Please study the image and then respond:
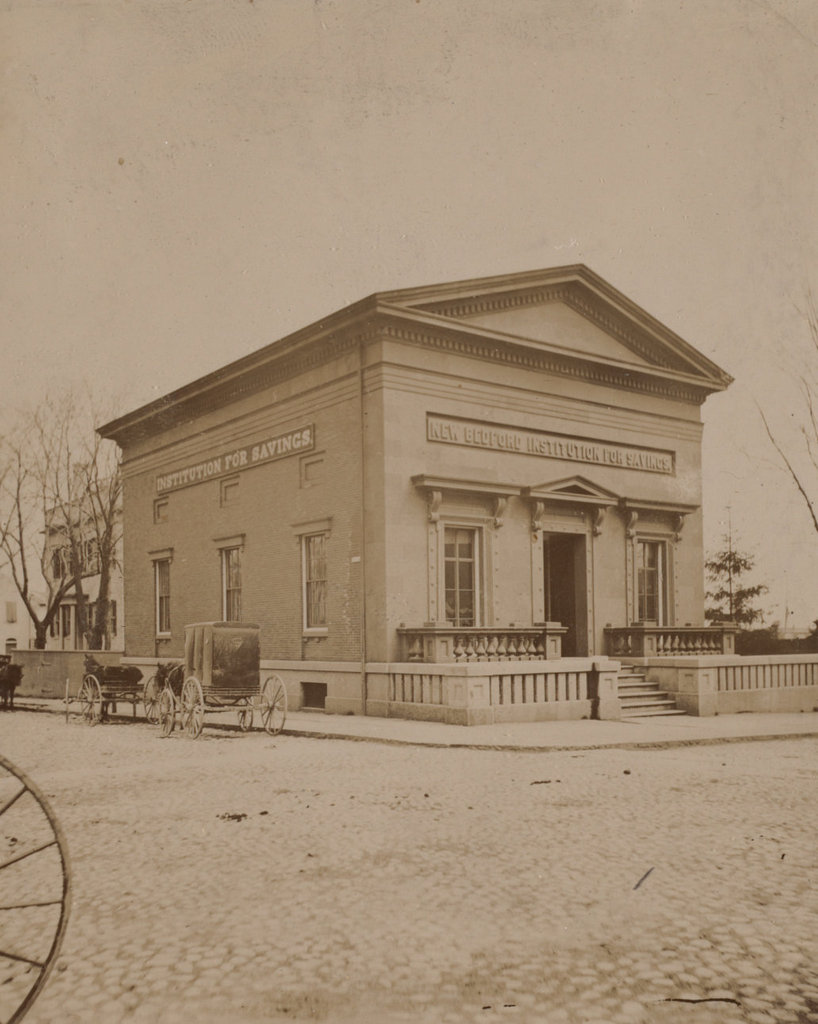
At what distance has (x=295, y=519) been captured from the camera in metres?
21.1

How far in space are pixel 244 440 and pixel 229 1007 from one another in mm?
19460

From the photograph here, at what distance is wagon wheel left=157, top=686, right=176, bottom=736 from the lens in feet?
53.1

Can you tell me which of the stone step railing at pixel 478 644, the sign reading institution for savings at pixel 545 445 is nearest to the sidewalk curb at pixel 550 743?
the stone step railing at pixel 478 644

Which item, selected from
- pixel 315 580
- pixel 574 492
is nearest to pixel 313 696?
pixel 315 580

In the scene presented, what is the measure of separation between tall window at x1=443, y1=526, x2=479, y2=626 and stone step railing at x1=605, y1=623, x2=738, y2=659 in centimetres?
336

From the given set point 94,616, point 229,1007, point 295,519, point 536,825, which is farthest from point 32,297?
point 94,616

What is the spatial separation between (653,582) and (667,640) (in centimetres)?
273

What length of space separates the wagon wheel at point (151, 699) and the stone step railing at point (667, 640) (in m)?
9.15

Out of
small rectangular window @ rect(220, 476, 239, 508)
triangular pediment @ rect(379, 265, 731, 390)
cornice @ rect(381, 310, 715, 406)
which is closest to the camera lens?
cornice @ rect(381, 310, 715, 406)

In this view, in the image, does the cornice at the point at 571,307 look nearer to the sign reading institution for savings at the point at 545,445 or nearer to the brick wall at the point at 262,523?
the sign reading institution for savings at the point at 545,445

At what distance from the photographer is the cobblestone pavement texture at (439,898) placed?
4.10 metres

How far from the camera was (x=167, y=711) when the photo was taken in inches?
645

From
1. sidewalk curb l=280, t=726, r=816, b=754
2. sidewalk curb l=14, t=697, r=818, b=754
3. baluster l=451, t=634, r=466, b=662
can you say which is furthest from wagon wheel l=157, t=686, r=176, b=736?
baluster l=451, t=634, r=466, b=662

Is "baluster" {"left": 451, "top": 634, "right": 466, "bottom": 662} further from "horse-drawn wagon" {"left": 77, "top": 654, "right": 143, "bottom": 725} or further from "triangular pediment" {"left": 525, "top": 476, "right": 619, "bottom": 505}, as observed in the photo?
"horse-drawn wagon" {"left": 77, "top": 654, "right": 143, "bottom": 725}
